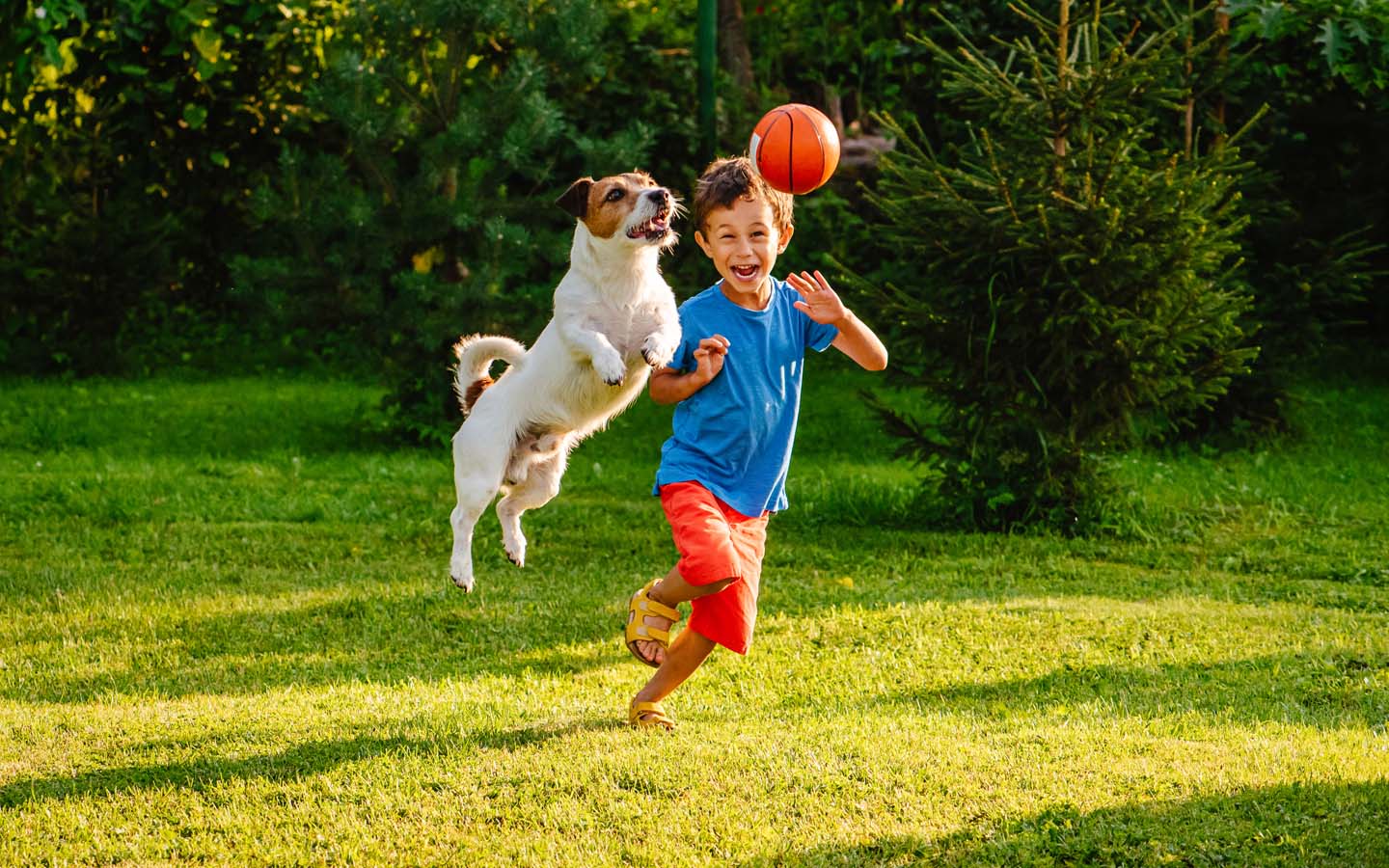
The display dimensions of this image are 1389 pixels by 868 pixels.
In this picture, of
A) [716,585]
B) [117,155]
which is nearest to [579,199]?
[716,585]

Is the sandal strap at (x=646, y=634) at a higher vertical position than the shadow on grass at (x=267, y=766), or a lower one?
higher

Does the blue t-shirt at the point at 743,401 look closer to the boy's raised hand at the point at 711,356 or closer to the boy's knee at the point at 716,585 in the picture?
the boy's raised hand at the point at 711,356

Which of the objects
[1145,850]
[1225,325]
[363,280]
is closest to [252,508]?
[363,280]

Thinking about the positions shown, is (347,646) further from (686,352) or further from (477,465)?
(686,352)

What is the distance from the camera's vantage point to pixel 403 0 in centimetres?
1102

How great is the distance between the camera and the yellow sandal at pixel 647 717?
17.3 ft

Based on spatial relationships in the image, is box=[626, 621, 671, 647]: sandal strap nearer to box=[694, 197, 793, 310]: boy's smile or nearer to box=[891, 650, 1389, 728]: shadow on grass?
box=[694, 197, 793, 310]: boy's smile

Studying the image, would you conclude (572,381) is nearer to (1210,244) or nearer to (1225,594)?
(1225,594)

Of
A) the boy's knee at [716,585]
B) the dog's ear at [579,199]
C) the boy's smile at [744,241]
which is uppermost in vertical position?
the dog's ear at [579,199]

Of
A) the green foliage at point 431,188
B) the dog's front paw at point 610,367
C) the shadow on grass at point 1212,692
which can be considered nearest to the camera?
the dog's front paw at point 610,367

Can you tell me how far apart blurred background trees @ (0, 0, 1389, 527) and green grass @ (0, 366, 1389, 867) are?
1.17 meters

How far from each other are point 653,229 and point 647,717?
2.01m

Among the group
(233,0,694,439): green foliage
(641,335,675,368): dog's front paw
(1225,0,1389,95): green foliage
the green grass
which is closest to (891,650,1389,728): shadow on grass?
the green grass

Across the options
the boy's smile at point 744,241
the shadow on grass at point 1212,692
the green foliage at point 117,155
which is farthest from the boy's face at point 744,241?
the green foliage at point 117,155
